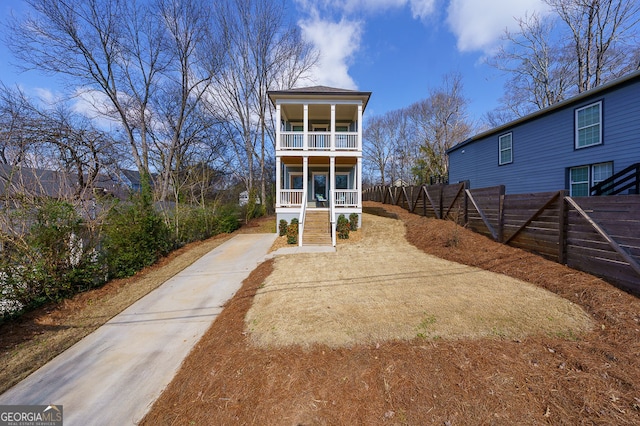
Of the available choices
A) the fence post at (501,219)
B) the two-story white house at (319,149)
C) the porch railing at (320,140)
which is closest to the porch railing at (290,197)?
the two-story white house at (319,149)

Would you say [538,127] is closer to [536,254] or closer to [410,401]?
[536,254]

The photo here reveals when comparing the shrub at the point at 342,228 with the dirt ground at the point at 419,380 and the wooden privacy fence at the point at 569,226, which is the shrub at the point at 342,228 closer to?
the wooden privacy fence at the point at 569,226

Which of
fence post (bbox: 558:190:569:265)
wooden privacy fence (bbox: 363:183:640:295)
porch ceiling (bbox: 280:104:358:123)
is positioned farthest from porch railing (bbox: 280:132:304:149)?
fence post (bbox: 558:190:569:265)

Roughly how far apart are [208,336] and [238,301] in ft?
3.97

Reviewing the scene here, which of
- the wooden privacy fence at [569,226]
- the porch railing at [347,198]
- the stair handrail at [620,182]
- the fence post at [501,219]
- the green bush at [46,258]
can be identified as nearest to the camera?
the wooden privacy fence at [569,226]

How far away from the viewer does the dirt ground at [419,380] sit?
7.18 feet

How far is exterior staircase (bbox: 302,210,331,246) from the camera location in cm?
1050

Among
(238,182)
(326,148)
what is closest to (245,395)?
(326,148)

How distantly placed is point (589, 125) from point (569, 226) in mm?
7112

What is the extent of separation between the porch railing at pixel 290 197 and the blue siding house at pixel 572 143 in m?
11.0

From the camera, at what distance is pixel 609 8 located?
48.7ft

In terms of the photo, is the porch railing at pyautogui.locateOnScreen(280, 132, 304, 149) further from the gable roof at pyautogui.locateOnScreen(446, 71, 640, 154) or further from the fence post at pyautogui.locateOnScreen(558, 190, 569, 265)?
the gable roof at pyautogui.locateOnScreen(446, 71, 640, 154)

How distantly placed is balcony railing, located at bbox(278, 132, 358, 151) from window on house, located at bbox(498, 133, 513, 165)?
26.2ft

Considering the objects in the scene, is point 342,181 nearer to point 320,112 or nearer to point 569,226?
point 320,112
